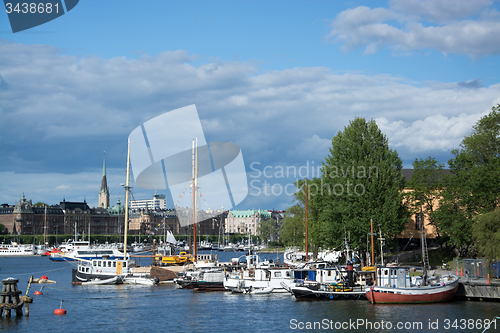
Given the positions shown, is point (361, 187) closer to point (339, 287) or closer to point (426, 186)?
point (426, 186)

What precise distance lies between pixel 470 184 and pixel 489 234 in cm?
1266

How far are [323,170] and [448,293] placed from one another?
28.9m

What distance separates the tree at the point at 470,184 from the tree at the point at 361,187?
5.96 meters

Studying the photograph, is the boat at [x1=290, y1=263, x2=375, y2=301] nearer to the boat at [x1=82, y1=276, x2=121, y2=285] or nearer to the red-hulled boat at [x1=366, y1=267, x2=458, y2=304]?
the red-hulled boat at [x1=366, y1=267, x2=458, y2=304]

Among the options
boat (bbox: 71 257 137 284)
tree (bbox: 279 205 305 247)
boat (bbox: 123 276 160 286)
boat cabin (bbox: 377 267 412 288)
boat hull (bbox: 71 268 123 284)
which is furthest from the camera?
tree (bbox: 279 205 305 247)

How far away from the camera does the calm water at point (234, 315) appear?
136ft

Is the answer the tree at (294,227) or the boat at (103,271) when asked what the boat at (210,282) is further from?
the tree at (294,227)

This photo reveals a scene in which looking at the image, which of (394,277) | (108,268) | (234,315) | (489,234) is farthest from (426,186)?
(108,268)

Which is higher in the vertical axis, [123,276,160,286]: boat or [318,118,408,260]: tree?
[318,118,408,260]: tree

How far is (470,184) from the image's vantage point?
221ft

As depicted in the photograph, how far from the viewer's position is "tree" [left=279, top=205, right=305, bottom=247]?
99.0m

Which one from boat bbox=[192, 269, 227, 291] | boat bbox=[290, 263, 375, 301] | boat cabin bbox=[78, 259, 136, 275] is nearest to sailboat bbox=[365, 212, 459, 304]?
boat bbox=[290, 263, 375, 301]

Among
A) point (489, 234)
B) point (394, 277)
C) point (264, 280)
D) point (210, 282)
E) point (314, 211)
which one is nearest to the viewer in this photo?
point (394, 277)

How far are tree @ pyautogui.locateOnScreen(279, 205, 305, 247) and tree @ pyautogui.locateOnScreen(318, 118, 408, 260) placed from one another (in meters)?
25.6
